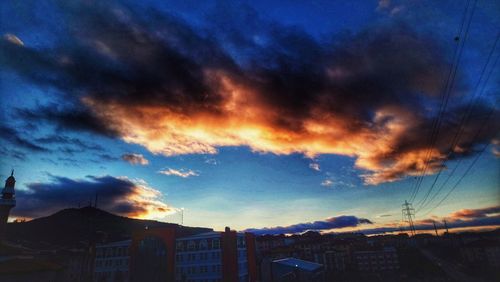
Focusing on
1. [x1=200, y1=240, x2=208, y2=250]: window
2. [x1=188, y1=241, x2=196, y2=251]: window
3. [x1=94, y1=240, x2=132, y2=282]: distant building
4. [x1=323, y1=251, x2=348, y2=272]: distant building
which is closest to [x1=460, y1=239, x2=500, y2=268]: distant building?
[x1=323, y1=251, x2=348, y2=272]: distant building

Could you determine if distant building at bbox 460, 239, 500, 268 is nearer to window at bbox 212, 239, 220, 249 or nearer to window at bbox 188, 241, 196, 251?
window at bbox 212, 239, 220, 249

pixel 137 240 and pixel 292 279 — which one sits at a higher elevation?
pixel 137 240

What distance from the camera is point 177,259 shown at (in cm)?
7231

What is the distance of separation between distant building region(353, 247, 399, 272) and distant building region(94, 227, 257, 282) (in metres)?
57.0

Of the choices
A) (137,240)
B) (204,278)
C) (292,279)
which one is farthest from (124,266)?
(292,279)

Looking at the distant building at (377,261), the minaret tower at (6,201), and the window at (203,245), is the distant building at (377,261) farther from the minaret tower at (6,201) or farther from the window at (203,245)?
the minaret tower at (6,201)

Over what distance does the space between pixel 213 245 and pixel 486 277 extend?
84537 mm

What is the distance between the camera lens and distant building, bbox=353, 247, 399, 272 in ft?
370

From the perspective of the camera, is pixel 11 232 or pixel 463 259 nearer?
pixel 463 259

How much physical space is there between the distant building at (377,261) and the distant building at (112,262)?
85568mm

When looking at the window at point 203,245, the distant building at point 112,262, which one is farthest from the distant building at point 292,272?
the distant building at point 112,262

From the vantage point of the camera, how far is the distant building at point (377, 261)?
112812 millimetres

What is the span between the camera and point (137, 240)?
75812 mm

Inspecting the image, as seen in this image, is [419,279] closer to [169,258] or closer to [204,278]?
[204,278]
